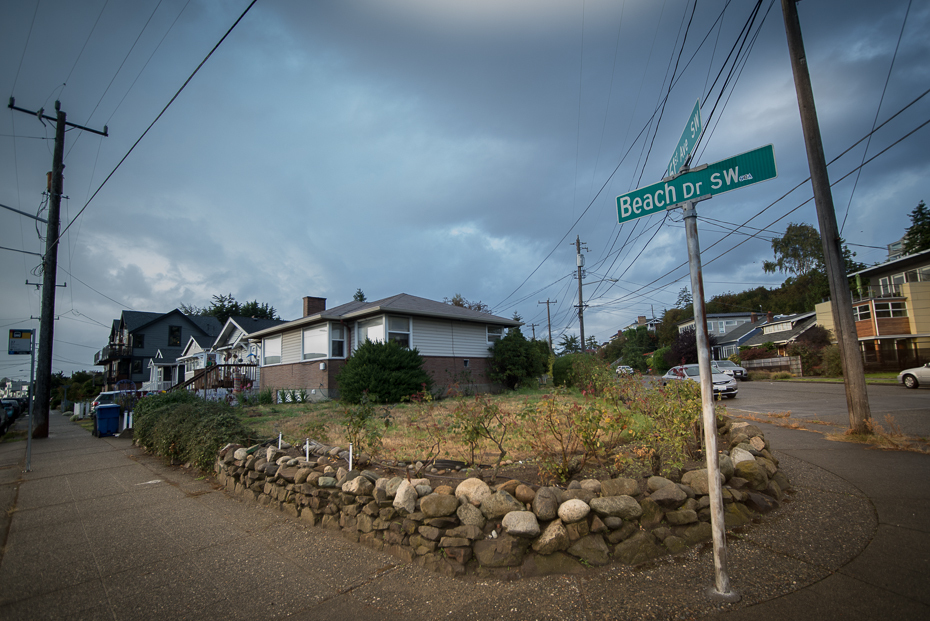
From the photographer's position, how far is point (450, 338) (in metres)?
19.1

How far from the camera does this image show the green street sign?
9.49ft

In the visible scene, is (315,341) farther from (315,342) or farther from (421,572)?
(421,572)

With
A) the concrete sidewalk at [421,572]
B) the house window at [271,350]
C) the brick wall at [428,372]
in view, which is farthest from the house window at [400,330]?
the concrete sidewalk at [421,572]

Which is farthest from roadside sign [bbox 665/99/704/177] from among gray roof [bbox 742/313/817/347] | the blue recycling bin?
gray roof [bbox 742/313/817/347]

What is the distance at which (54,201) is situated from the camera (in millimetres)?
15078

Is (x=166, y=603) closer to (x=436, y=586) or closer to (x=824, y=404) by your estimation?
(x=436, y=586)

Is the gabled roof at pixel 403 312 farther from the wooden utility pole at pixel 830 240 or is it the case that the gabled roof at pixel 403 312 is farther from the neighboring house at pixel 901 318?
the neighboring house at pixel 901 318

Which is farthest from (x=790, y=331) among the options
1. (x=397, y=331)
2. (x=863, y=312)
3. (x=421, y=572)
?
(x=421, y=572)

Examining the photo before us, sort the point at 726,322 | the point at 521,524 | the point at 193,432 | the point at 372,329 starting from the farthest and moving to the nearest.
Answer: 1. the point at 726,322
2. the point at 372,329
3. the point at 193,432
4. the point at 521,524

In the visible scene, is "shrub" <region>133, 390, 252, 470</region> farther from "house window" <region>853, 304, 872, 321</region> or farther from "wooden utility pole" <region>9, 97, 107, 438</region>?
"house window" <region>853, 304, 872, 321</region>

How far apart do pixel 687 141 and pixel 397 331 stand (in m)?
14.9

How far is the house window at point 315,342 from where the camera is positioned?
18.5m

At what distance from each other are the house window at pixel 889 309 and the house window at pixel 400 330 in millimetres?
28999

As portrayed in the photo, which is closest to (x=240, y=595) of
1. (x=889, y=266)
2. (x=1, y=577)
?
(x=1, y=577)
